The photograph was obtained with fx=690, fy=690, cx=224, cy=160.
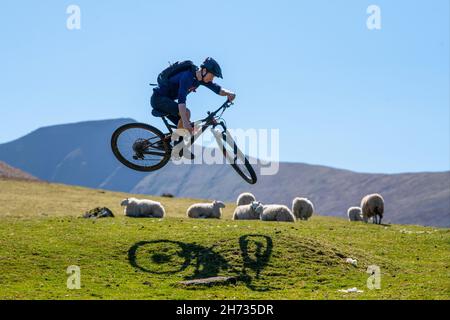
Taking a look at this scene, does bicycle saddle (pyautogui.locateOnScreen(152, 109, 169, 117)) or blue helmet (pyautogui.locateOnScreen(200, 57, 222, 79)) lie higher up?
blue helmet (pyautogui.locateOnScreen(200, 57, 222, 79))

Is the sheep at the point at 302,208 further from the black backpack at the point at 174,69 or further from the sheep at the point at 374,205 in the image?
the black backpack at the point at 174,69

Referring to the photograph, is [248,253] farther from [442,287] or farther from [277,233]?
[442,287]

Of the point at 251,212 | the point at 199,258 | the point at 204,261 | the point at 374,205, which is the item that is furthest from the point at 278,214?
the point at 204,261

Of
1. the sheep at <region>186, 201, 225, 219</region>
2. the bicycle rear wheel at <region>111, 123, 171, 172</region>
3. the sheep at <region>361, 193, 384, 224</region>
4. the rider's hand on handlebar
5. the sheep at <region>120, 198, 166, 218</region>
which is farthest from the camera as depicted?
the sheep at <region>361, 193, 384, 224</region>

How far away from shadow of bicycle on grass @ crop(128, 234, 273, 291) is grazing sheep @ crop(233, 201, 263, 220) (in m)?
14.0

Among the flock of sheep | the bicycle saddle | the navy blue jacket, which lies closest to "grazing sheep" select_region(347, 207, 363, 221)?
the flock of sheep

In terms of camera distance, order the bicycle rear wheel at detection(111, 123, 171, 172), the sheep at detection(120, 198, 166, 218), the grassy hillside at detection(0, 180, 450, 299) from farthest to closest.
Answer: the sheep at detection(120, 198, 166, 218), the bicycle rear wheel at detection(111, 123, 171, 172), the grassy hillside at detection(0, 180, 450, 299)

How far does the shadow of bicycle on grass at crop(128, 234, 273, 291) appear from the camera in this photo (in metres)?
20.9

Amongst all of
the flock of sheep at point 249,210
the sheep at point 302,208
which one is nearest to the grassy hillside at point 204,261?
the flock of sheep at point 249,210

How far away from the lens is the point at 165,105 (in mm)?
20984

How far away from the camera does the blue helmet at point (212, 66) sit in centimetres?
2059

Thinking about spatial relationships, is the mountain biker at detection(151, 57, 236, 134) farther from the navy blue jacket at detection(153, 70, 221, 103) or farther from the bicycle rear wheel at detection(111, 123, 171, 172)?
the bicycle rear wheel at detection(111, 123, 171, 172)
